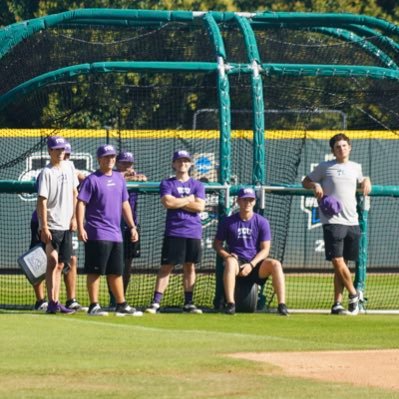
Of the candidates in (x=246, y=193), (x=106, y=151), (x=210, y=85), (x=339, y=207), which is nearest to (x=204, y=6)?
(x=210, y=85)

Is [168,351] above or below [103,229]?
below

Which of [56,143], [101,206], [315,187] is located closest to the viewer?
[56,143]

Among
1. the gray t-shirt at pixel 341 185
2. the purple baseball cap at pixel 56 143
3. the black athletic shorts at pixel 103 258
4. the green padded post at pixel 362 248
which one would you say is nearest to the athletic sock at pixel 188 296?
the black athletic shorts at pixel 103 258

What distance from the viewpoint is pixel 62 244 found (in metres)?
14.6

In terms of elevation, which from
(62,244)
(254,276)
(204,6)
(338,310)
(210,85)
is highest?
(204,6)

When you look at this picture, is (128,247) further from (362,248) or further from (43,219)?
(362,248)

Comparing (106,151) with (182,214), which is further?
(182,214)

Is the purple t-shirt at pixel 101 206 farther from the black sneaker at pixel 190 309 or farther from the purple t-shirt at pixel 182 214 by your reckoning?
the black sneaker at pixel 190 309

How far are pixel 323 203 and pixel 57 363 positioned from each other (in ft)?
20.7

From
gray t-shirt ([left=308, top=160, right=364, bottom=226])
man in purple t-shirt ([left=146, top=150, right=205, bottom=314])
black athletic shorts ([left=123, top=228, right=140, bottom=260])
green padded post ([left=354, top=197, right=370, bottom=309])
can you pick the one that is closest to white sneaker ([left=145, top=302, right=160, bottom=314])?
man in purple t-shirt ([left=146, top=150, right=205, bottom=314])

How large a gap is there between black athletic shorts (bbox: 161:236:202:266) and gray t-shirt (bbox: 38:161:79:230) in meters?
1.34

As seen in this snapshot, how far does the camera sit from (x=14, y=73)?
1709cm

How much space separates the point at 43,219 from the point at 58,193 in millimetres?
359

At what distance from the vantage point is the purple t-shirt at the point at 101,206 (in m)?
14.5
